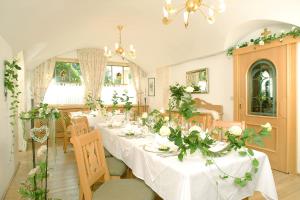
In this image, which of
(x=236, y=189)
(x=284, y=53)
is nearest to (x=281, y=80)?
(x=284, y=53)

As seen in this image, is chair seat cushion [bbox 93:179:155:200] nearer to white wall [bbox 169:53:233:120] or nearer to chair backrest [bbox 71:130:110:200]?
chair backrest [bbox 71:130:110:200]

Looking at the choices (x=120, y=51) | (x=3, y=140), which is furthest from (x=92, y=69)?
(x=3, y=140)

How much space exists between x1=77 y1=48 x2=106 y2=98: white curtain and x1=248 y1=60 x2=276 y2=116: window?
4.99 metres

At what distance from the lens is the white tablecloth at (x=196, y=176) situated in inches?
55.6

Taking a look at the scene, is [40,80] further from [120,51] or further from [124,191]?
[124,191]

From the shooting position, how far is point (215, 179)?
1.50 metres

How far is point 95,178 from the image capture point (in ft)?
6.15

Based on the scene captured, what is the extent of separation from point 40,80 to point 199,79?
4844 millimetres

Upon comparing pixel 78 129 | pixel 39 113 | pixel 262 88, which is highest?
pixel 262 88

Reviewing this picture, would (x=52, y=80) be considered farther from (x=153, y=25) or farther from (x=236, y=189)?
(x=236, y=189)

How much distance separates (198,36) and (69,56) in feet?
14.7

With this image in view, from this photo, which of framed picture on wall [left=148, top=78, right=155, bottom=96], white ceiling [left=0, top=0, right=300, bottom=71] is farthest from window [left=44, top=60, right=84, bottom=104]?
framed picture on wall [left=148, top=78, right=155, bottom=96]

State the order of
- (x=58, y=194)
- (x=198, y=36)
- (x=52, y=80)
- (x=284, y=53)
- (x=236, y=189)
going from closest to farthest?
(x=236, y=189)
(x=58, y=194)
(x=284, y=53)
(x=198, y=36)
(x=52, y=80)

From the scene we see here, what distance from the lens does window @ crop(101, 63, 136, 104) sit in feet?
26.1
